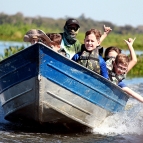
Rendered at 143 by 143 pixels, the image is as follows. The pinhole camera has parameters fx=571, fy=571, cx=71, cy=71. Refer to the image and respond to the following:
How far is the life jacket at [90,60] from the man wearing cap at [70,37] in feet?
3.98

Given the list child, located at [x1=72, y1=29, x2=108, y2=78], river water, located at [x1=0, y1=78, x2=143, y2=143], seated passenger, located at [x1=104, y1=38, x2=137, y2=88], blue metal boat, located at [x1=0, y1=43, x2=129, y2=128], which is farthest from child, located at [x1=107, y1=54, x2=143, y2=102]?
river water, located at [x1=0, y1=78, x2=143, y2=143]

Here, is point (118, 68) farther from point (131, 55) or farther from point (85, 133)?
point (85, 133)

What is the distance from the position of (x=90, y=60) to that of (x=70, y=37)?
1496 millimetres

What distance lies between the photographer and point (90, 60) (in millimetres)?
8289

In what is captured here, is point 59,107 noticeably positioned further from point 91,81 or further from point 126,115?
point 126,115

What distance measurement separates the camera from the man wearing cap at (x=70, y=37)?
9.56 metres

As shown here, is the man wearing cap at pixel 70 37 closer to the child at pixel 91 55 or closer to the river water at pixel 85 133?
the child at pixel 91 55

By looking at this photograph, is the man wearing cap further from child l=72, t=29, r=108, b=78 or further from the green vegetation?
the green vegetation

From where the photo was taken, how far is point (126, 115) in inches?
377

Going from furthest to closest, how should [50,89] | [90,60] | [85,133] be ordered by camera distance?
[85,133] < [90,60] < [50,89]

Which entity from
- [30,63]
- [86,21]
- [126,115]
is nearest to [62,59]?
[30,63]

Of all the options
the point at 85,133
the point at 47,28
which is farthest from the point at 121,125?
the point at 47,28

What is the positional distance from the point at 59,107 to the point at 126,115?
183 cm

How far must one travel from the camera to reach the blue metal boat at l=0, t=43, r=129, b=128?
307 inches
